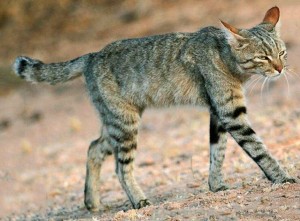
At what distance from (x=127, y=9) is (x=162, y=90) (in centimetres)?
1661

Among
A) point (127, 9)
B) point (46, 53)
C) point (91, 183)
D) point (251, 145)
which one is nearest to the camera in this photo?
point (251, 145)

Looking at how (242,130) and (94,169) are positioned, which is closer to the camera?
(242,130)

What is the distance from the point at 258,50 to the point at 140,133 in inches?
309

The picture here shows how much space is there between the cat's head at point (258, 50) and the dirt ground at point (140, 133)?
909 mm

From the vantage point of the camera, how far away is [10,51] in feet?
80.8

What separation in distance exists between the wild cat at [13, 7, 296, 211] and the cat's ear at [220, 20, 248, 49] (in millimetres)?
10

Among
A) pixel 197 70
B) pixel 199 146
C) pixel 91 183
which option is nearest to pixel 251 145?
pixel 197 70

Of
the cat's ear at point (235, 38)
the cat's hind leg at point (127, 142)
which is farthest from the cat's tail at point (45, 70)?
the cat's ear at point (235, 38)

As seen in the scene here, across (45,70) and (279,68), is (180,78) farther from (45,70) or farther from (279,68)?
(45,70)

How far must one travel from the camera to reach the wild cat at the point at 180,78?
8391 mm

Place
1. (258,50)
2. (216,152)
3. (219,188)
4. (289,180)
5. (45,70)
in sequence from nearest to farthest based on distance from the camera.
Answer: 1. (289,180)
2. (258,50)
3. (219,188)
4. (216,152)
5. (45,70)

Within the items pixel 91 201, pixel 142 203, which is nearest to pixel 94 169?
pixel 91 201

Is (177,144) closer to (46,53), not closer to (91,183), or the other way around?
(91,183)

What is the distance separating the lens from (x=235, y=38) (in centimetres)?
847
